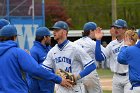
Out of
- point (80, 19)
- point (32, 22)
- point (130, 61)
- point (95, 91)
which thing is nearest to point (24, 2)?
point (32, 22)

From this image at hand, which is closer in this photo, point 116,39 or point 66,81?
point 66,81

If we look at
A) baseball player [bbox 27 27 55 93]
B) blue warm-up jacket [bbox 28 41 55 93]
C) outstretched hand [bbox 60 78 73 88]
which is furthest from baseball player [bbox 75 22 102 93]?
outstretched hand [bbox 60 78 73 88]

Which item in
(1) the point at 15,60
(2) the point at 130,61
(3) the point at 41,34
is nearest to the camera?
(1) the point at 15,60

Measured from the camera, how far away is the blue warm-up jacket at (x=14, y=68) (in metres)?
6.84

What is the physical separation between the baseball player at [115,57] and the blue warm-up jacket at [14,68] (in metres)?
3.69

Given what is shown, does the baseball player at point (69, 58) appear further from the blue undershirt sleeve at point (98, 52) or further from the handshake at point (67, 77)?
the blue undershirt sleeve at point (98, 52)

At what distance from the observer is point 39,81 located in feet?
32.9

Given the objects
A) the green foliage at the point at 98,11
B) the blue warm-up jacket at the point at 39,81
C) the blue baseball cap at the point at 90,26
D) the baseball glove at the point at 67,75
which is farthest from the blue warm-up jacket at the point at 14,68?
the green foliage at the point at 98,11

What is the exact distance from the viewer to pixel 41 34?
33.9 ft

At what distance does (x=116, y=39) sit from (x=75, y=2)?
47829 mm

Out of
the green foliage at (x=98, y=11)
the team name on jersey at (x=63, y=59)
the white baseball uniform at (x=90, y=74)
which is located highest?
the team name on jersey at (x=63, y=59)

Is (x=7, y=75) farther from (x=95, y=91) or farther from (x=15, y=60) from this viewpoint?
(x=95, y=91)

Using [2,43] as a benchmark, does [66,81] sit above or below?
below

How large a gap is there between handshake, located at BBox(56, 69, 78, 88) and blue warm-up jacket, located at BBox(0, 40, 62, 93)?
2.80ft
